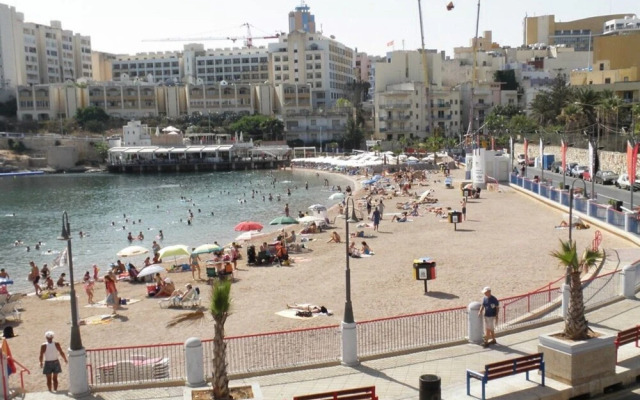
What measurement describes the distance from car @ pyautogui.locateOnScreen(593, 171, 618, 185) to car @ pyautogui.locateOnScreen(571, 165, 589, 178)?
4649mm

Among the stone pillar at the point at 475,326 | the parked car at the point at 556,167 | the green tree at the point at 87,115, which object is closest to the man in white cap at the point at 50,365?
the stone pillar at the point at 475,326

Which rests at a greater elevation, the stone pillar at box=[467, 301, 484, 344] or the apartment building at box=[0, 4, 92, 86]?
the apartment building at box=[0, 4, 92, 86]

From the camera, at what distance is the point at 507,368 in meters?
11.4

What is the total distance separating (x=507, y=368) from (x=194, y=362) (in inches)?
216

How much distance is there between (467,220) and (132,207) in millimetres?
35114

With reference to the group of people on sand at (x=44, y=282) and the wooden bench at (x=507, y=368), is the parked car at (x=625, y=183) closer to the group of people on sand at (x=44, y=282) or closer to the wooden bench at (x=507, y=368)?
the group of people on sand at (x=44, y=282)

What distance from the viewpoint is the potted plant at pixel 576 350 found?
456 inches

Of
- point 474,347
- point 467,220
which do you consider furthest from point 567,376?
point 467,220

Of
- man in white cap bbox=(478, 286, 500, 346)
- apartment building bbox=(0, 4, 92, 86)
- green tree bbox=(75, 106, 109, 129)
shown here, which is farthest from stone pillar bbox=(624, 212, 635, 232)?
apartment building bbox=(0, 4, 92, 86)

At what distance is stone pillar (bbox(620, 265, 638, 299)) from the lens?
55.9 ft

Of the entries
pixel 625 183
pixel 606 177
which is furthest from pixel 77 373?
pixel 606 177

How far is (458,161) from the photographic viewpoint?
85875 millimetres

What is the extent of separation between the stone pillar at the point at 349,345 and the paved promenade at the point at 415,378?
0.63ft

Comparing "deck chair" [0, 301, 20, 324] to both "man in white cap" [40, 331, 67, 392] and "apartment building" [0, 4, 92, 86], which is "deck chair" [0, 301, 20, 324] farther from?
"apartment building" [0, 4, 92, 86]
